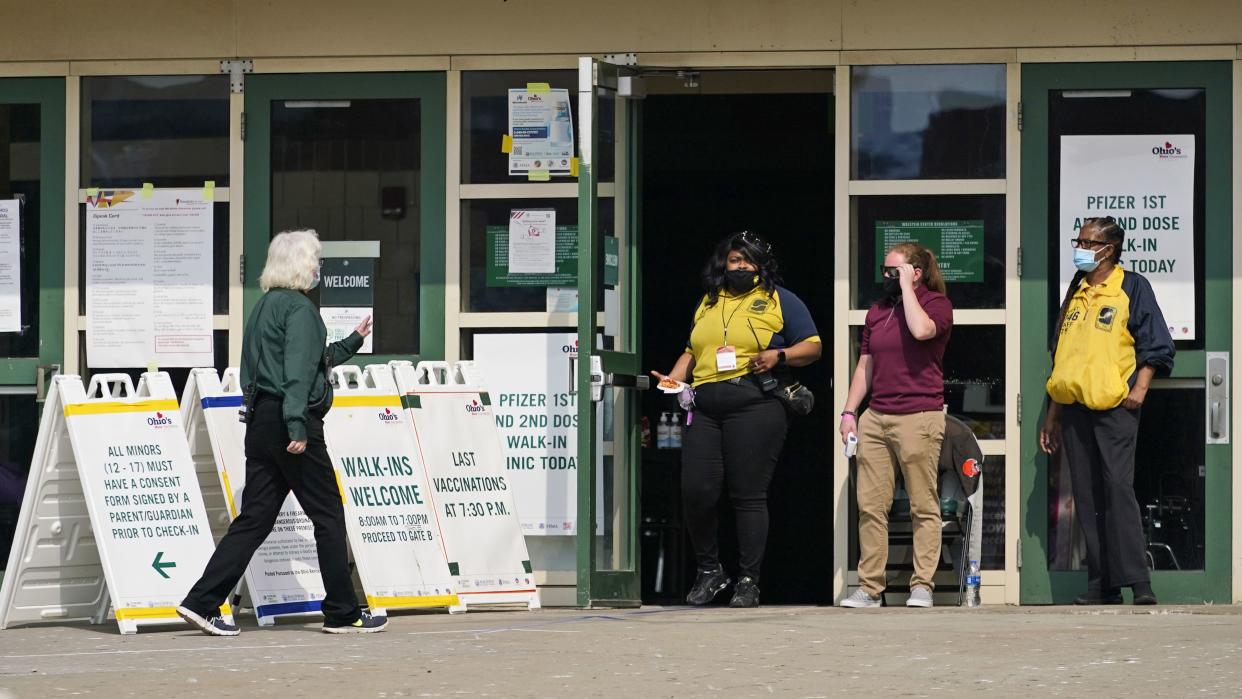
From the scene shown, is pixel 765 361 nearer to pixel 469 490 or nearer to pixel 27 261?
pixel 469 490

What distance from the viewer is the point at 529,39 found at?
924cm

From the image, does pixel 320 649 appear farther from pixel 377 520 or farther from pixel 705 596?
pixel 705 596

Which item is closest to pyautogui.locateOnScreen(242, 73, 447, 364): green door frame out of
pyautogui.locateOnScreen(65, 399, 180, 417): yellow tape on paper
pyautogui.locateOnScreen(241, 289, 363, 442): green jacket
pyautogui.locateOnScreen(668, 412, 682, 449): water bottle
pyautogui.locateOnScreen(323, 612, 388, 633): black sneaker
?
pyautogui.locateOnScreen(65, 399, 180, 417): yellow tape on paper

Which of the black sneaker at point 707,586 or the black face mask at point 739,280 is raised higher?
the black face mask at point 739,280

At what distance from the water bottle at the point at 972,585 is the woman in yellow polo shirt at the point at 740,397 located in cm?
97

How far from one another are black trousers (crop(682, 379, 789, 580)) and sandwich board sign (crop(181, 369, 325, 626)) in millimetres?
1774

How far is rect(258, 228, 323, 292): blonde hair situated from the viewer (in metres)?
7.69

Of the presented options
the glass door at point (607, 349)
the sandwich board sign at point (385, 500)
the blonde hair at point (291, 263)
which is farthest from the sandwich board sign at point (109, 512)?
the glass door at point (607, 349)

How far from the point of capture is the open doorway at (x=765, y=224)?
1226 centimetres

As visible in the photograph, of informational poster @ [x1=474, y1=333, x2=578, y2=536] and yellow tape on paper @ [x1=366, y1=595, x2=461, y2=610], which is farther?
informational poster @ [x1=474, y1=333, x2=578, y2=536]

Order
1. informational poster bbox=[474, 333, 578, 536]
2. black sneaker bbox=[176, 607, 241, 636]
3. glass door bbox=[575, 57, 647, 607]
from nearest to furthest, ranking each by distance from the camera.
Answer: black sneaker bbox=[176, 607, 241, 636] → glass door bbox=[575, 57, 647, 607] → informational poster bbox=[474, 333, 578, 536]

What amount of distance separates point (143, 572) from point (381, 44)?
2888 millimetres

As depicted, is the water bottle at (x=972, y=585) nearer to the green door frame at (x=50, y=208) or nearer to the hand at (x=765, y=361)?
the hand at (x=765, y=361)

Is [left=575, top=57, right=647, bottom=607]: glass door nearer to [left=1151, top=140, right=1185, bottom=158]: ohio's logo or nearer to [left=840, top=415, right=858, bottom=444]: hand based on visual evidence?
[left=840, top=415, right=858, bottom=444]: hand
